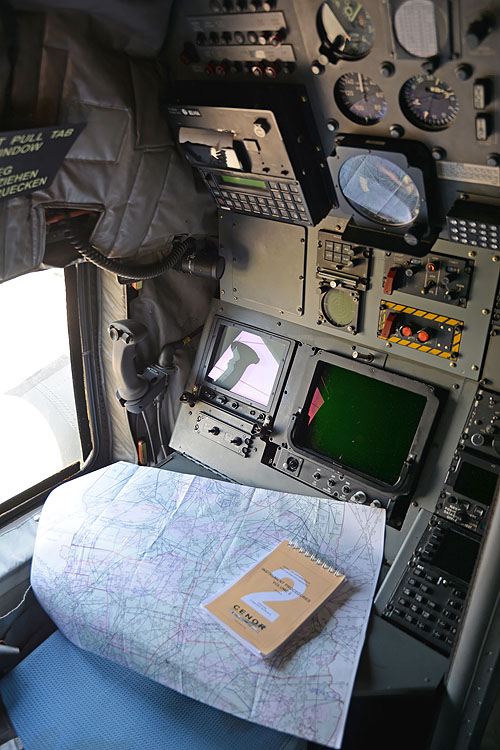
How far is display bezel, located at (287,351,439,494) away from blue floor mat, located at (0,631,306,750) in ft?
3.33

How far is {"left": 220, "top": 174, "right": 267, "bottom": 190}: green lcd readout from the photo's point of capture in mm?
2436

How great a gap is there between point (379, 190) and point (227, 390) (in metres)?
1.24

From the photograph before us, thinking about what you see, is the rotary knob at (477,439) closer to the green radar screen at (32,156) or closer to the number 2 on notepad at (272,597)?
the number 2 on notepad at (272,597)

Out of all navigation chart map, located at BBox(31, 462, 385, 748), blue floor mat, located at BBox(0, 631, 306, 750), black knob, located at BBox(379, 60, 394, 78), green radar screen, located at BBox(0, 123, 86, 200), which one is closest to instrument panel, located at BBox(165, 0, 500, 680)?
black knob, located at BBox(379, 60, 394, 78)

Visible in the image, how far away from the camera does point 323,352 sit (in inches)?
106

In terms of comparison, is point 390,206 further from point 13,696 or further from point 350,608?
point 13,696

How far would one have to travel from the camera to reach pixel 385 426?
251 centimetres

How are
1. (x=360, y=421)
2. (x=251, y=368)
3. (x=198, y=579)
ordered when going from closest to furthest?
(x=198, y=579) → (x=360, y=421) → (x=251, y=368)

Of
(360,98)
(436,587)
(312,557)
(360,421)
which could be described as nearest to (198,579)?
(312,557)

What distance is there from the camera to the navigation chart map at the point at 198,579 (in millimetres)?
1817

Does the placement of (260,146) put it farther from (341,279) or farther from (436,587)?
(436,587)

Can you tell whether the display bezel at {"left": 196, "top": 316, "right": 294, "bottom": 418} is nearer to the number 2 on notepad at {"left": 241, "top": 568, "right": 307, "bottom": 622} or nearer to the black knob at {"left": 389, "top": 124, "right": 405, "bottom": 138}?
the number 2 on notepad at {"left": 241, "top": 568, "right": 307, "bottom": 622}

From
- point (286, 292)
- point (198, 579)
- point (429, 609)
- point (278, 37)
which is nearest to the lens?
point (278, 37)

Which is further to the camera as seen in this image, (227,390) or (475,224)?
(227,390)
